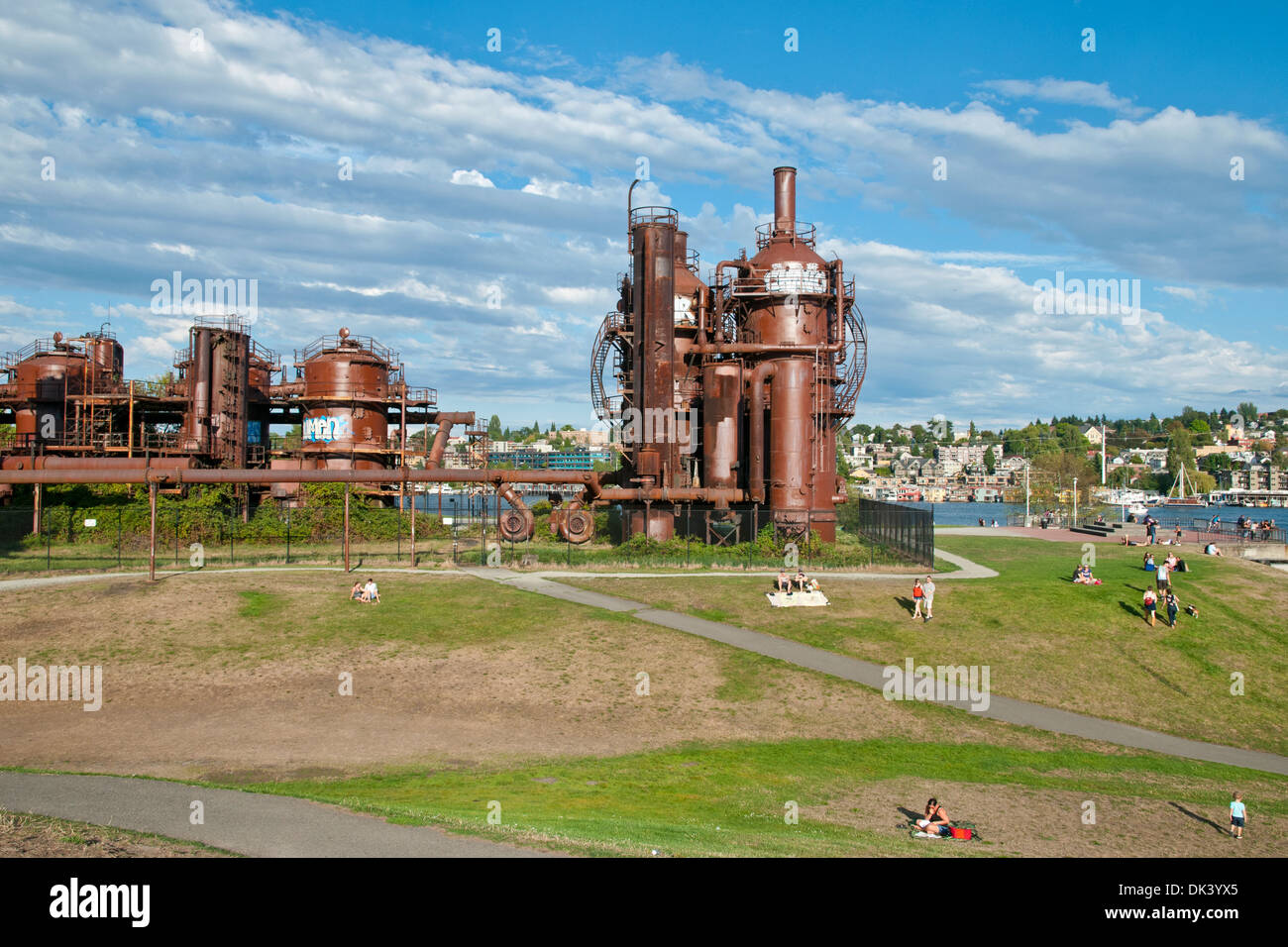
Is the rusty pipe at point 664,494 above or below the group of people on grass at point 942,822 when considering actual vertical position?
above

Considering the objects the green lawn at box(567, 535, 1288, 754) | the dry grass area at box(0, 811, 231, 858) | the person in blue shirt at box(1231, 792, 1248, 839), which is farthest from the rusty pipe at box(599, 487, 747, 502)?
A: the dry grass area at box(0, 811, 231, 858)

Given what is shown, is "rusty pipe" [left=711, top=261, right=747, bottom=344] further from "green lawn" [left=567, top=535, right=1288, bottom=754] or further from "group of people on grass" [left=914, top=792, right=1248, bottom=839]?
"group of people on grass" [left=914, top=792, right=1248, bottom=839]

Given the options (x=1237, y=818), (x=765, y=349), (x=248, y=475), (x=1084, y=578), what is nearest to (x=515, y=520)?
(x=248, y=475)

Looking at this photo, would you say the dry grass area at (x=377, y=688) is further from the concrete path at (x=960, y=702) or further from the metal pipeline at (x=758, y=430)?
the metal pipeline at (x=758, y=430)

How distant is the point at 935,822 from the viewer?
1780 cm

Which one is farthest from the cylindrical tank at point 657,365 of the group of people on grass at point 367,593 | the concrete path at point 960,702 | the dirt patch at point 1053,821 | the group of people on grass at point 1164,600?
the dirt patch at point 1053,821

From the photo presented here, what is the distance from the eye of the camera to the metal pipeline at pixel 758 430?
2060 inches

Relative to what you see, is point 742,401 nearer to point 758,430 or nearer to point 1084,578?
point 758,430

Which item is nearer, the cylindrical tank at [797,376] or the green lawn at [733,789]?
the green lawn at [733,789]

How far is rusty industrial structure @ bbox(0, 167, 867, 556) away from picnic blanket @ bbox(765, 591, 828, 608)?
1111 centimetres

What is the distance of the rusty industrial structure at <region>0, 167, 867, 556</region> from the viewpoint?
166 feet

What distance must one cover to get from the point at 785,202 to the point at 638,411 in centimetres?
1771

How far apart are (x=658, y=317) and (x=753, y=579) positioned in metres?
18.4

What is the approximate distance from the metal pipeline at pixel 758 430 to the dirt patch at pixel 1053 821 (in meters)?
31.5
